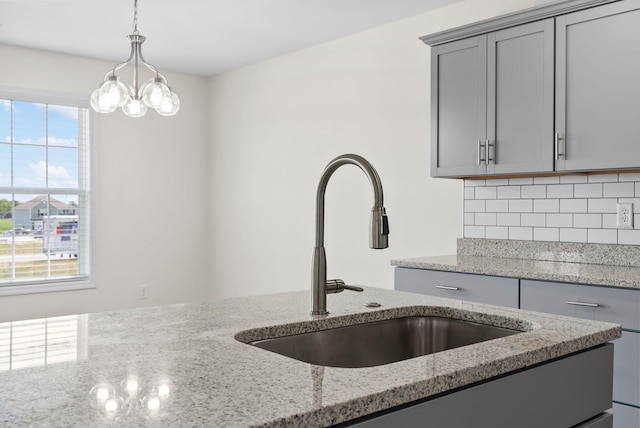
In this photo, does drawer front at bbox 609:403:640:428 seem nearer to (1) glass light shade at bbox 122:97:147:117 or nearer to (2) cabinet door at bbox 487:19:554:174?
(2) cabinet door at bbox 487:19:554:174

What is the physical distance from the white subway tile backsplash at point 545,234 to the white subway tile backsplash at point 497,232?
182 millimetres

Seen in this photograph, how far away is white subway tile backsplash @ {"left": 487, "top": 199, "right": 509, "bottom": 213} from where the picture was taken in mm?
3475

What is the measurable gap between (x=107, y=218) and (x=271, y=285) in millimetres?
1636

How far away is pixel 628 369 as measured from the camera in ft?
7.66

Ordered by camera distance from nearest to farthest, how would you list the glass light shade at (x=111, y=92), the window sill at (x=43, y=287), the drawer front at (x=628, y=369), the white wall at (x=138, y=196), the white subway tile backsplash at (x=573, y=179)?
the drawer front at (x=628, y=369), the glass light shade at (x=111, y=92), the white subway tile backsplash at (x=573, y=179), the window sill at (x=43, y=287), the white wall at (x=138, y=196)

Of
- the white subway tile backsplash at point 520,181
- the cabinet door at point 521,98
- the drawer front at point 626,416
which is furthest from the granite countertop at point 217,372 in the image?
the white subway tile backsplash at point 520,181

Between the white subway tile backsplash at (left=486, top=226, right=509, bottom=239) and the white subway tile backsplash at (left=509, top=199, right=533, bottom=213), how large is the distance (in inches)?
5.0

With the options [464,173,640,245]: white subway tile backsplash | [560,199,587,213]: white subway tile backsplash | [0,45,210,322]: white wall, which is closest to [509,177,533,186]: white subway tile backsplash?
[464,173,640,245]: white subway tile backsplash

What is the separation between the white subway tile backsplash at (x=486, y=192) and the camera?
3.53m

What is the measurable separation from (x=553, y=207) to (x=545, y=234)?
6.3 inches

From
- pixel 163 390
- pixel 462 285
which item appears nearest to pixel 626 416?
pixel 462 285

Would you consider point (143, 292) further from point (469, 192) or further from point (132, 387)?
point (132, 387)

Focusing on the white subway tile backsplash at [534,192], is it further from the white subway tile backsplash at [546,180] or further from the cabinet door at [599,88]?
the cabinet door at [599,88]

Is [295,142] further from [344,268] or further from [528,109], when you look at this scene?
[528,109]
